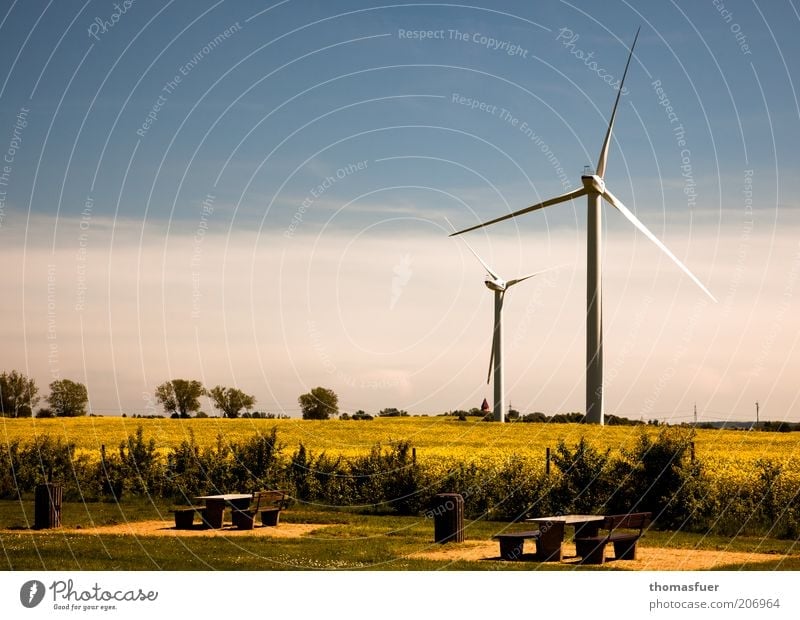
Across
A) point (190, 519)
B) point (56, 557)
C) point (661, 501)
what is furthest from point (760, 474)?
point (56, 557)

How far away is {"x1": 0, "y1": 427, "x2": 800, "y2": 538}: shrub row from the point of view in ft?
103

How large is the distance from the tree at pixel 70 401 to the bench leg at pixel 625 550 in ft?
250

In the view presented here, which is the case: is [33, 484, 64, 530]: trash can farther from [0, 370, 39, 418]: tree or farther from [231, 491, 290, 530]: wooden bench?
[0, 370, 39, 418]: tree

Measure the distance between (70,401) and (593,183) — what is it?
208ft

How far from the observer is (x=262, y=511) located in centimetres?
3148

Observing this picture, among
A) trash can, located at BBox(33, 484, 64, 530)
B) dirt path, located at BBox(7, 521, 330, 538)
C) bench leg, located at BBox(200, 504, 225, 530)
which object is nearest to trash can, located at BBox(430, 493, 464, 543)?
dirt path, located at BBox(7, 521, 330, 538)

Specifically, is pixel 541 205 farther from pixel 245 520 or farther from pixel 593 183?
pixel 245 520

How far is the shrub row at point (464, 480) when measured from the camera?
31.4 meters

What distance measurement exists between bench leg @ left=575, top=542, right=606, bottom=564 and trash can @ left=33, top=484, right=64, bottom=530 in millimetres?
14758

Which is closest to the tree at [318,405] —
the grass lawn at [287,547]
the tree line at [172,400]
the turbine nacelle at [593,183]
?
the tree line at [172,400]

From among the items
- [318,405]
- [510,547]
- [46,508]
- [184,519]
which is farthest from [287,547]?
[318,405]

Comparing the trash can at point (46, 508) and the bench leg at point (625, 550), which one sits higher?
the trash can at point (46, 508)

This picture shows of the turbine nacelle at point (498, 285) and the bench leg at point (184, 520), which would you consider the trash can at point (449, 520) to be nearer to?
the bench leg at point (184, 520)

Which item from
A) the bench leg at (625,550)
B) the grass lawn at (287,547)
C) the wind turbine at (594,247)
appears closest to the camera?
the grass lawn at (287,547)
